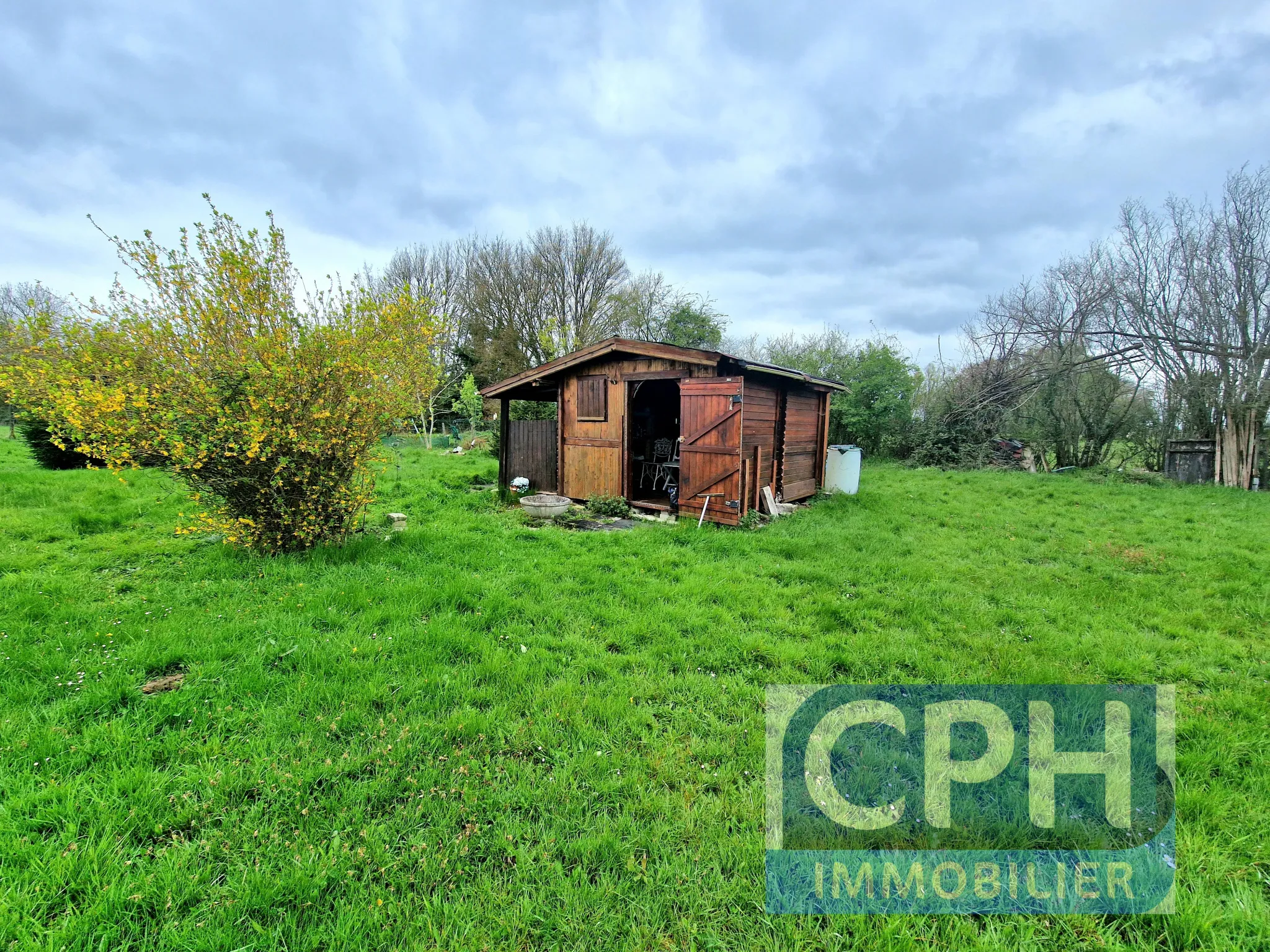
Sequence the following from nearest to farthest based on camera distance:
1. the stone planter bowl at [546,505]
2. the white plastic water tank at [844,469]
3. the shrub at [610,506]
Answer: the stone planter bowl at [546,505] < the shrub at [610,506] < the white plastic water tank at [844,469]

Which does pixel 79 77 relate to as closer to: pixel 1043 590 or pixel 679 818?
pixel 679 818

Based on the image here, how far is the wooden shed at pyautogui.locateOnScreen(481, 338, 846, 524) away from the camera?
284 inches

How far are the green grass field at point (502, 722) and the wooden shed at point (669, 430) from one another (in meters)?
2.19

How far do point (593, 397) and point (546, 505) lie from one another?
7.54 ft

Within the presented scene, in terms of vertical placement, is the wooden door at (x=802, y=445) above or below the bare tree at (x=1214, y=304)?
below

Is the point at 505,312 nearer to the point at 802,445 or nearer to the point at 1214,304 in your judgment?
the point at 802,445

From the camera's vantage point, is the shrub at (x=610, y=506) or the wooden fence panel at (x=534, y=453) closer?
the shrub at (x=610, y=506)

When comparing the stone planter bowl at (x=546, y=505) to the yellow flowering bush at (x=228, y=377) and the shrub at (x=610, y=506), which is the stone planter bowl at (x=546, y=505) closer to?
the shrub at (x=610, y=506)

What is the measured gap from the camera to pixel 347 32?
741cm

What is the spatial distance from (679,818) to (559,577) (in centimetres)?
292

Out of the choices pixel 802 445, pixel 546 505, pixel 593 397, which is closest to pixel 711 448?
pixel 593 397

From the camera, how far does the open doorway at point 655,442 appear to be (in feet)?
31.6

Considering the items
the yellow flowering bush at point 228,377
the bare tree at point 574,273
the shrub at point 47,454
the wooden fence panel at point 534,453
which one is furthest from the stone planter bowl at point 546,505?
the bare tree at point 574,273

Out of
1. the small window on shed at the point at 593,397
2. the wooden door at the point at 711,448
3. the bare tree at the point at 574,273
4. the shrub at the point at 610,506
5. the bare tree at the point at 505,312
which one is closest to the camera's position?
the wooden door at the point at 711,448
